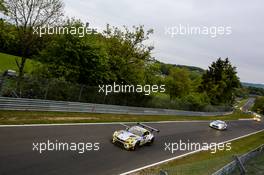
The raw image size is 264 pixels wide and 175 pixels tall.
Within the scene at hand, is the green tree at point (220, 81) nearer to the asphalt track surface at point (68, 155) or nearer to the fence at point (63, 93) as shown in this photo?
the fence at point (63, 93)

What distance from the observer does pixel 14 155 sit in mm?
12141

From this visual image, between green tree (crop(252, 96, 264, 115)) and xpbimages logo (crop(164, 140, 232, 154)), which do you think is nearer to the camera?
xpbimages logo (crop(164, 140, 232, 154))

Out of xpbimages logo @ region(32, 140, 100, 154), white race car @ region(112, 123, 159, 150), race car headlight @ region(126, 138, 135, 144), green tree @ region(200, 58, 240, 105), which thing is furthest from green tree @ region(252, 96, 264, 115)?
xpbimages logo @ region(32, 140, 100, 154)

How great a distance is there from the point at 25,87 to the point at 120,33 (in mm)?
23627

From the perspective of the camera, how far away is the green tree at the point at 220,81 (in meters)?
79.4

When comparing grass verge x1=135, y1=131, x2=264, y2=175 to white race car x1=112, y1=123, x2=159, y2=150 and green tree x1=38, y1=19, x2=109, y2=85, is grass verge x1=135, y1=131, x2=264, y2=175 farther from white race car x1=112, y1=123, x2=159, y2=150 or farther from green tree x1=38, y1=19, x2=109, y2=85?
green tree x1=38, y1=19, x2=109, y2=85

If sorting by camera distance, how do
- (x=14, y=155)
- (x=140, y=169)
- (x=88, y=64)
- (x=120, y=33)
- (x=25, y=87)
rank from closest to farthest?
1. (x=14, y=155)
2. (x=140, y=169)
3. (x=25, y=87)
4. (x=88, y=64)
5. (x=120, y=33)

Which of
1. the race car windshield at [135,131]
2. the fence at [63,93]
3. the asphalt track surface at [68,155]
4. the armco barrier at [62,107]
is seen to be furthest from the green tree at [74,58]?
the race car windshield at [135,131]

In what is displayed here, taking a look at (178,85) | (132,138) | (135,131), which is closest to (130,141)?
(132,138)

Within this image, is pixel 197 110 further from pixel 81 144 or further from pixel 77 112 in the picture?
pixel 81 144

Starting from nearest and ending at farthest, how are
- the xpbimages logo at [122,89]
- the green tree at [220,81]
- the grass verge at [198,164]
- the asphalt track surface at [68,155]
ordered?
the grass verge at [198,164]
the asphalt track surface at [68,155]
the xpbimages logo at [122,89]
the green tree at [220,81]

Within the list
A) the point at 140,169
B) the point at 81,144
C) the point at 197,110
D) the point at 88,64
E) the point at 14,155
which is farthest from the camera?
the point at 197,110

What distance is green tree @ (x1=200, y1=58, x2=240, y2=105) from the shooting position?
79438 mm

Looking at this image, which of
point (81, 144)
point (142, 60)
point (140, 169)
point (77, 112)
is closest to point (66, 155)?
point (81, 144)
